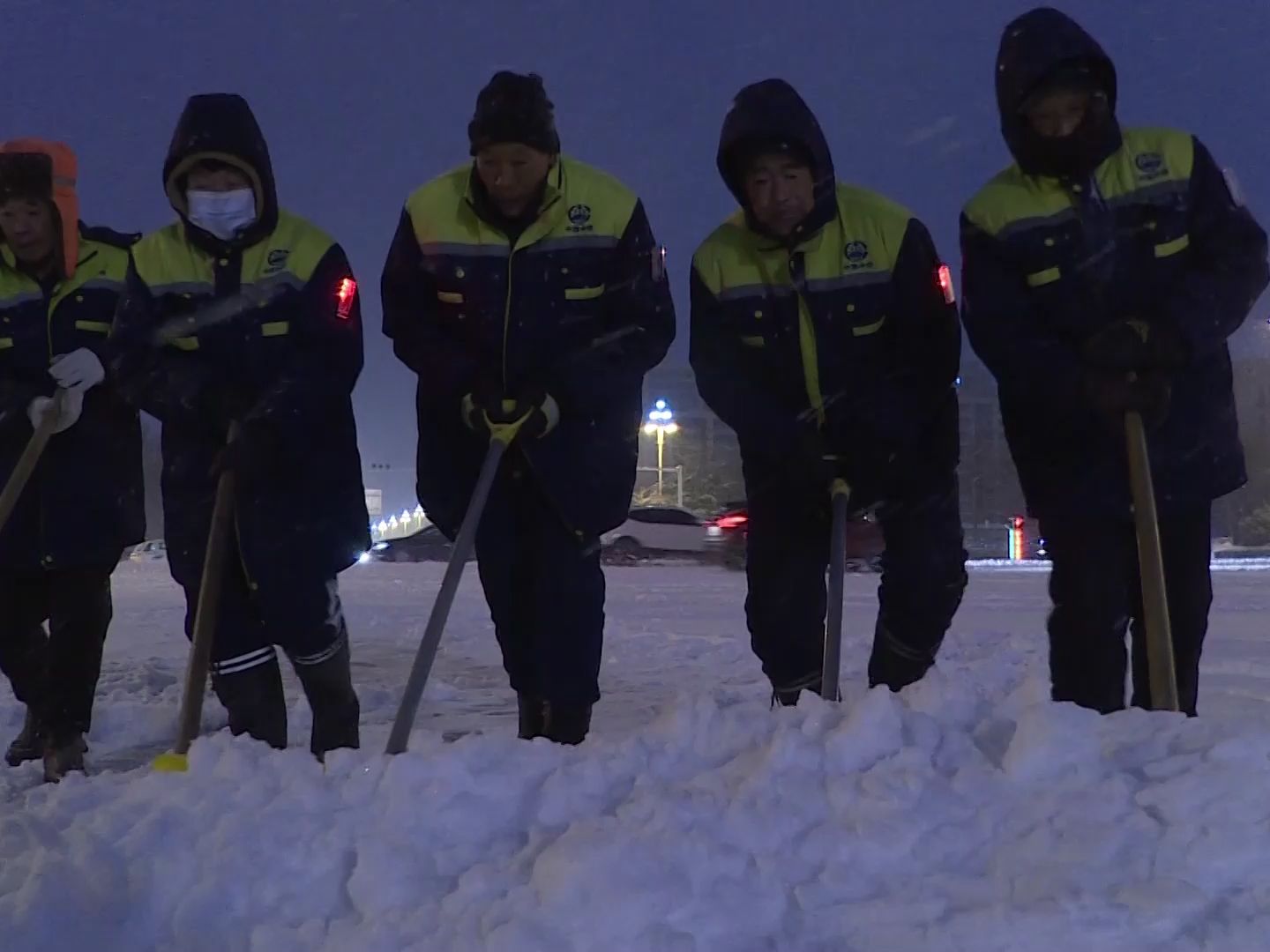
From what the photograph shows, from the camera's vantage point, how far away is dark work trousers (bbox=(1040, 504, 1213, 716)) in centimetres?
280

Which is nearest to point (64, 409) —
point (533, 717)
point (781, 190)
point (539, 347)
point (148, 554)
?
point (539, 347)

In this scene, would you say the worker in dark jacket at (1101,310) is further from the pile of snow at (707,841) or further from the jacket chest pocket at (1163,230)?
the pile of snow at (707,841)

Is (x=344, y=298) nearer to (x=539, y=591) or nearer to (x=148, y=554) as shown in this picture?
(x=539, y=591)

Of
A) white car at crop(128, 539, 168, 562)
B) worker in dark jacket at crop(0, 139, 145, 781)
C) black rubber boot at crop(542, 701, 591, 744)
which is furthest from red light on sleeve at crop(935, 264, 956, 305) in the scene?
white car at crop(128, 539, 168, 562)

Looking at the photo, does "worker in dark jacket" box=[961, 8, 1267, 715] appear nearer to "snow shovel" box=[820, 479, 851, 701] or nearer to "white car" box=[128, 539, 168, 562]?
"snow shovel" box=[820, 479, 851, 701]

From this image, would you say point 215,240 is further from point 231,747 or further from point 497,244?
point 231,747

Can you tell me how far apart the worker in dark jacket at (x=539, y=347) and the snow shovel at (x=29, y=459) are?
113 centimetres

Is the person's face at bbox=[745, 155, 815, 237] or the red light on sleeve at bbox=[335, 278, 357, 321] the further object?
the red light on sleeve at bbox=[335, 278, 357, 321]

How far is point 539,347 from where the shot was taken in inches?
124

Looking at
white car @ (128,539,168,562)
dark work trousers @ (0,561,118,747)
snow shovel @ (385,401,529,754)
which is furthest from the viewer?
white car @ (128,539,168,562)

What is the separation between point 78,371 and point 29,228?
20.1 inches

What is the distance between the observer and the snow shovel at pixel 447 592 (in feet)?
8.29

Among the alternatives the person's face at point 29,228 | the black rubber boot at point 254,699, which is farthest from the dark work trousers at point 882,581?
the person's face at point 29,228

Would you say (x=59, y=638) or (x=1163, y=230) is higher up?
(x=1163, y=230)
